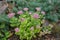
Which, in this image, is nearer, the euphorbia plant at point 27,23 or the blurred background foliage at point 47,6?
the euphorbia plant at point 27,23

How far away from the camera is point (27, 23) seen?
3.64 m

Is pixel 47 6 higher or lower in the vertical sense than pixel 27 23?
higher

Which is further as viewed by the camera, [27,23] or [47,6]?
[47,6]

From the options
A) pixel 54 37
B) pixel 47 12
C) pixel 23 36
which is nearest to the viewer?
pixel 23 36

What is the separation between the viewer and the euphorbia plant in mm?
3564

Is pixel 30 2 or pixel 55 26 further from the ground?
pixel 30 2

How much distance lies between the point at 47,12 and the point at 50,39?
0.62 metres

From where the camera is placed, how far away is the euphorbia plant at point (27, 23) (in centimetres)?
356

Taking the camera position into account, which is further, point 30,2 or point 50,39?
point 30,2

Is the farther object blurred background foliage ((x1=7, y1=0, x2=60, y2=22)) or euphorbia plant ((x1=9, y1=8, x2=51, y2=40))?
blurred background foliage ((x1=7, y1=0, x2=60, y2=22))

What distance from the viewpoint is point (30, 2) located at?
4.20 metres

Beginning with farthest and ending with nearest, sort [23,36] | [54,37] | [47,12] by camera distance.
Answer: [47,12]
[54,37]
[23,36]

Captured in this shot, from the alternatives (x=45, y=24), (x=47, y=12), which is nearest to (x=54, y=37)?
(x=45, y=24)

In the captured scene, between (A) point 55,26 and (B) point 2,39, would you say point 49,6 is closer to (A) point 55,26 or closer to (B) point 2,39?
(A) point 55,26
